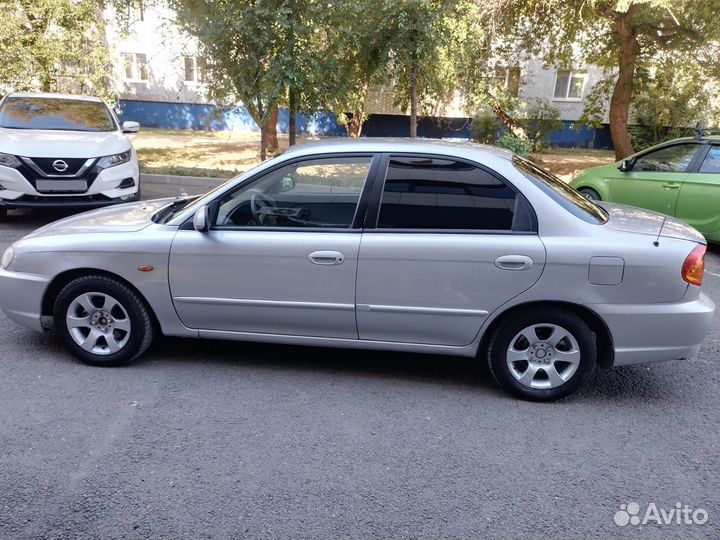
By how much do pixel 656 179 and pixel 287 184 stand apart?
5940 millimetres

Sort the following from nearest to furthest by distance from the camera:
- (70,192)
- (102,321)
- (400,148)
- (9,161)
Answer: (400,148)
(102,321)
(9,161)
(70,192)

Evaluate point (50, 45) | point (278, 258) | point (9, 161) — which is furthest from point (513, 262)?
point (50, 45)

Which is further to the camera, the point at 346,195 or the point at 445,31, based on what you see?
the point at 445,31

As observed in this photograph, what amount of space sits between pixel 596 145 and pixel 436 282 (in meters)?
24.1

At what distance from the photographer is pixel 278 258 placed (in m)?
3.88

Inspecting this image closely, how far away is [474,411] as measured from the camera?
3705mm

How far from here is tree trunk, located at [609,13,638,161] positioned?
43.9ft

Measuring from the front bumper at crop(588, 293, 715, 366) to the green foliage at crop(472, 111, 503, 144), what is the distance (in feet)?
51.3

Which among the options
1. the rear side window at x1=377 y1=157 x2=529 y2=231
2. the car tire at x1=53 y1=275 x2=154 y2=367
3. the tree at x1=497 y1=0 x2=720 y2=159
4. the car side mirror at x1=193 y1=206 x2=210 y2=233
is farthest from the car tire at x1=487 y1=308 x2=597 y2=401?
the tree at x1=497 y1=0 x2=720 y2=159

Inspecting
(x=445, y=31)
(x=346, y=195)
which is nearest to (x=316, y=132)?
(x=445, y=31)

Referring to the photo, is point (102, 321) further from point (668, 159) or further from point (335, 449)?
point (668, 159)

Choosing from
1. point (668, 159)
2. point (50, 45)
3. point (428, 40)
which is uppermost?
point (428, 40)

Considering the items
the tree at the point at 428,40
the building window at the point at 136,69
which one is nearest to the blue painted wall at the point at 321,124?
the building window at the point at 136,69

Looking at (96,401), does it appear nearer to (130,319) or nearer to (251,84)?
(130,319)
